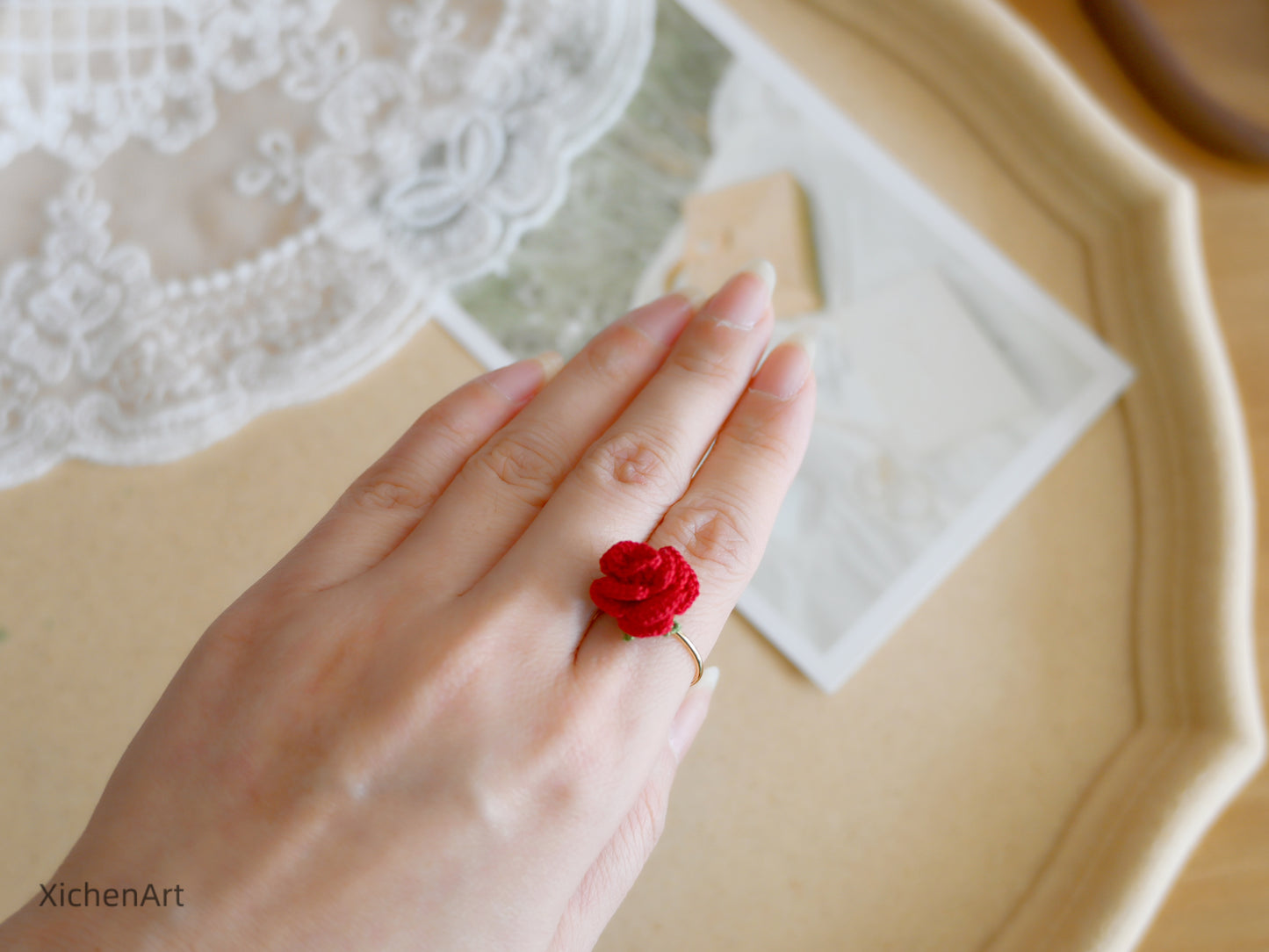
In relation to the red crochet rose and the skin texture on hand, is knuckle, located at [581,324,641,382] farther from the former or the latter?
the red crochet rose

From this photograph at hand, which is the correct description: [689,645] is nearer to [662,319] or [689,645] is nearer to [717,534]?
[717,534]

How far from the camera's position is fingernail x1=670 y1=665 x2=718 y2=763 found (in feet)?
1.52

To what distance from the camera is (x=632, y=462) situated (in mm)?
456

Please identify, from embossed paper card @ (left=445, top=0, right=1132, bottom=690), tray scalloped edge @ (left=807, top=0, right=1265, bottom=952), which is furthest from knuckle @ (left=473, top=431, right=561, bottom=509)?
tray scalloped edge @ (left=807, top=0, right=1265, bottom=952)

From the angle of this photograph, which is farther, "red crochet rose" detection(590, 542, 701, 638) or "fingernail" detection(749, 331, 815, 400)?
"fingernail" detection(749, 331, 815, 400)

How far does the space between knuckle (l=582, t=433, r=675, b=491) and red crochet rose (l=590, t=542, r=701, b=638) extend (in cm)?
7

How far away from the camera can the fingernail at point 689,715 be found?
465 millimetres

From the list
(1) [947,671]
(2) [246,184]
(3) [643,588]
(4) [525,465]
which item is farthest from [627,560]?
(2) [246,184]

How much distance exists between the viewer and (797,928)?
0.56m

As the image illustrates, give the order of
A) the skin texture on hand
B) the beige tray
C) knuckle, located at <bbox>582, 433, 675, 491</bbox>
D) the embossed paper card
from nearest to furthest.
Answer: the skin texture on hand, knuckle, located at <bbox>582, 433, 675, 491</bbox>, the beige tray, the embossed paper card

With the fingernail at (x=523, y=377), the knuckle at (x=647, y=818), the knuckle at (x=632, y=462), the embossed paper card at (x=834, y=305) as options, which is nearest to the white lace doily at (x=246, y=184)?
the embossed paper card at (x=834, y=305)

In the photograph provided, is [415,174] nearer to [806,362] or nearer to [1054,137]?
[806,362]

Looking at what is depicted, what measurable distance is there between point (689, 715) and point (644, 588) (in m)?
0.14

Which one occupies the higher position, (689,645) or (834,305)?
(834,305)
